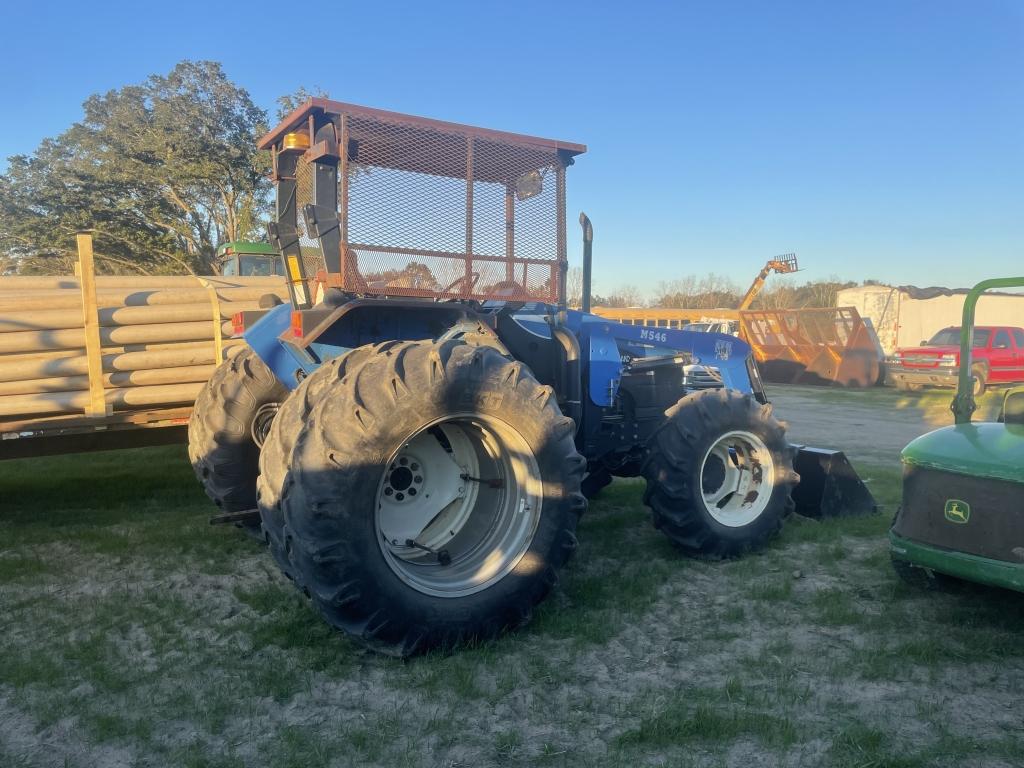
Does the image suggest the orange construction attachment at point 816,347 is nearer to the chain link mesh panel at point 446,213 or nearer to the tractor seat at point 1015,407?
the tractor seat at point 1015,407

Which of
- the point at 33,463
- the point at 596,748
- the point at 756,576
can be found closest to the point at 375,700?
the point at 596,748

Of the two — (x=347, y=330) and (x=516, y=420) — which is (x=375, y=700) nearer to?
(x=516, y=420)

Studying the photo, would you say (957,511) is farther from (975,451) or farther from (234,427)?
(234,427)

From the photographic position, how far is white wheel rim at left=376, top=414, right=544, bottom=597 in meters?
3.64

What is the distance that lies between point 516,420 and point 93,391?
3119mm

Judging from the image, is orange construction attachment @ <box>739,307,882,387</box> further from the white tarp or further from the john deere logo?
the john deere logo

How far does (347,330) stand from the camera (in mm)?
4309

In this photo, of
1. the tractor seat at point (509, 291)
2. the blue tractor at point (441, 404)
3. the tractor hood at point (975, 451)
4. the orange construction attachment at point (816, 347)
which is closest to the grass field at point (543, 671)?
the blue tractor at point (441, 404)

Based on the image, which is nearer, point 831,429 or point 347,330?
point 347,330

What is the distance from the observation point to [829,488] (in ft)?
18.7

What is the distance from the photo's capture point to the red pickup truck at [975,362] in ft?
58.2

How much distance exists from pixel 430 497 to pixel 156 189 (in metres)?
19.2

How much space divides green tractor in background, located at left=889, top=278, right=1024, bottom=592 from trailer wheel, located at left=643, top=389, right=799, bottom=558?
97 centimetres

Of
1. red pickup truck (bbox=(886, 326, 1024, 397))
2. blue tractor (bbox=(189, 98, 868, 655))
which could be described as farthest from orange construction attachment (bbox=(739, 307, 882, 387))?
blue tractor (bbox=(189, 98, 868, 655))
